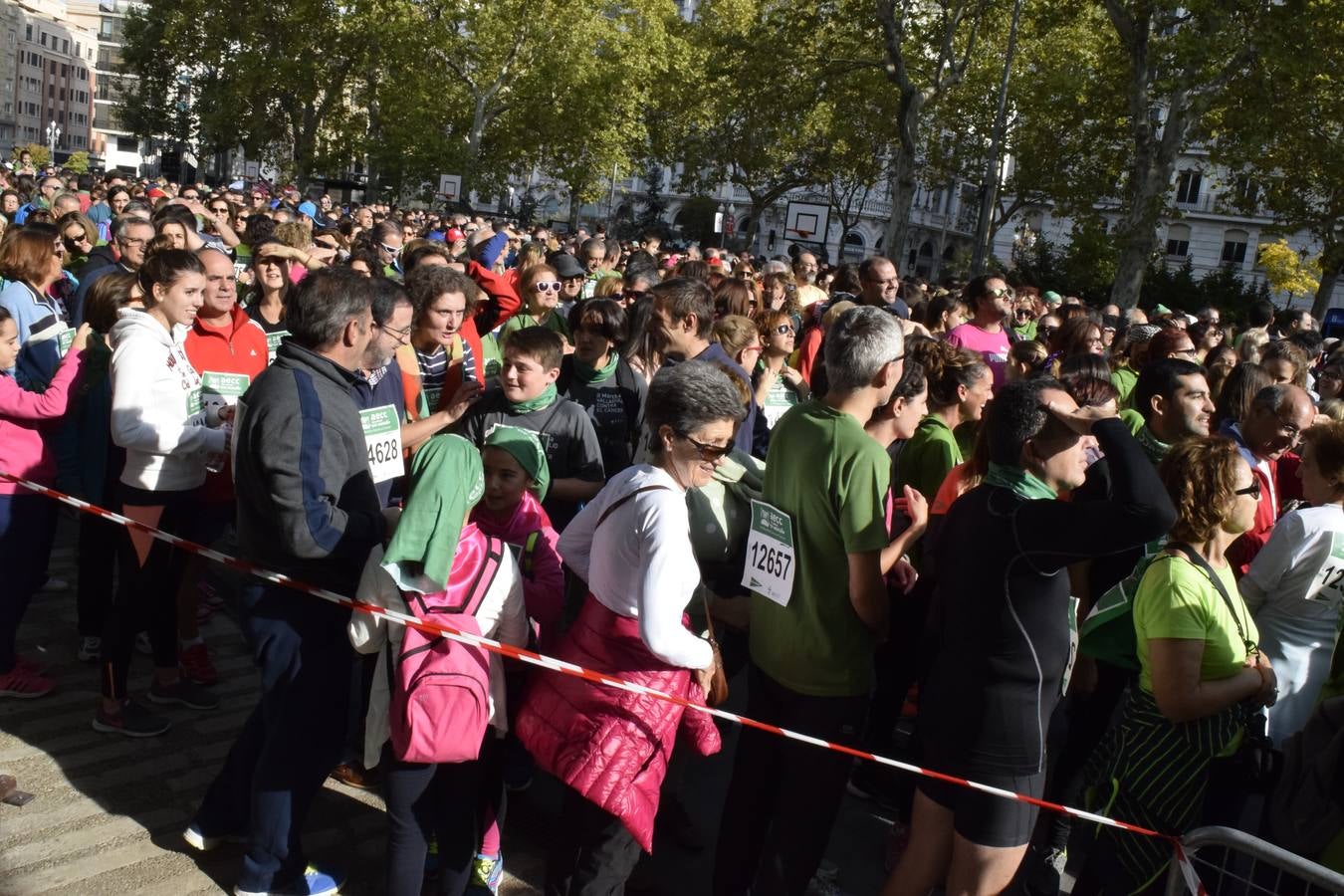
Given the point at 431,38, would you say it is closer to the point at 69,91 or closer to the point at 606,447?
the point at 606,447

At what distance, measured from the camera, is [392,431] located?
12.0 ft

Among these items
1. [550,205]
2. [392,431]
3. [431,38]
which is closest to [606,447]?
[392,431]

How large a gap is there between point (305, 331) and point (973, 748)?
7.13 feet

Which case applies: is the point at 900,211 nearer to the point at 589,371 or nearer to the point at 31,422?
the point at 589,371

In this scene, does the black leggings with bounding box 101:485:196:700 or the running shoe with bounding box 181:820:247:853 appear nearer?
the running shoe with bounding box 181:820:247:853

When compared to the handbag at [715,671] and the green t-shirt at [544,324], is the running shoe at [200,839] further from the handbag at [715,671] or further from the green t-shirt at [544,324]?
the green t-shirt at [544,324]

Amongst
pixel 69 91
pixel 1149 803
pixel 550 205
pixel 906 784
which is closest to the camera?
pixel 1149 803

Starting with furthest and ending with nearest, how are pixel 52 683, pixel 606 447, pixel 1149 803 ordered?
1. pixel 606 447
2. pixel 52 683
3. pixel 1149 803

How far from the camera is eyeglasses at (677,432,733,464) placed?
115 inches

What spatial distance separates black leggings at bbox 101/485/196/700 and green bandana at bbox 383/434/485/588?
1.81m

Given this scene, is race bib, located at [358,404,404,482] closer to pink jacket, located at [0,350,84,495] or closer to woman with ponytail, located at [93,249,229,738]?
woman with ponytail, located at [93,249,229,738]

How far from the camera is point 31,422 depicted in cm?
430

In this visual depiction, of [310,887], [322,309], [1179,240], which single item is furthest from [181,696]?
[1179,240]

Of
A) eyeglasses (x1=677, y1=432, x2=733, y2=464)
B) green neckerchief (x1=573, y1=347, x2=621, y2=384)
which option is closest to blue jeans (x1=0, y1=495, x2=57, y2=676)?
green neckerchief (x1=573, y1=347, x2=621, y2=384)
